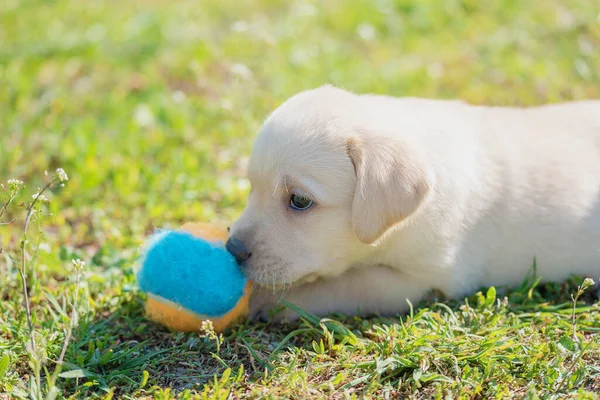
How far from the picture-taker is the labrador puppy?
3615 millimetres

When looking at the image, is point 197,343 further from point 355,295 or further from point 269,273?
point 355,295

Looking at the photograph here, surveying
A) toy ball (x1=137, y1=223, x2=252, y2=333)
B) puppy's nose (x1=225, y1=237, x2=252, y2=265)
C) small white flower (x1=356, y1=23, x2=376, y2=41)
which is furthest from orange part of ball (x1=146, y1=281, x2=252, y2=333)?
small white flower (x1=356, y1=23, x2=376, y2=41)

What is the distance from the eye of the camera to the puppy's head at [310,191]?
3549 mm

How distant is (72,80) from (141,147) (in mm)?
1493

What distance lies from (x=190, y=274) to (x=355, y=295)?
0.94 m

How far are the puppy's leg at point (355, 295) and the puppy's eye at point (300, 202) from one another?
0.50m

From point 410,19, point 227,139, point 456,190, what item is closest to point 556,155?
point 456,190

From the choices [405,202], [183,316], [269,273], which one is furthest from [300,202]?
[183,316]

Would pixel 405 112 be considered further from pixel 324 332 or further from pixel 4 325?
pixel 4 325

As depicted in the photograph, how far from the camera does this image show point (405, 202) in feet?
11.4

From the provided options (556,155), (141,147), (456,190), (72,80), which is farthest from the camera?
(72,80)

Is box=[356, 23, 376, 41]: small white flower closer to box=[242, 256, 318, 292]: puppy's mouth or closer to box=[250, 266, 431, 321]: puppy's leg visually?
box=[250, 266, 431, 321]: puppy's leg

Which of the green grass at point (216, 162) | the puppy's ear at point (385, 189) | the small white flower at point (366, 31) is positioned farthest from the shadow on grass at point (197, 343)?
the small white flower at point (366, 31)

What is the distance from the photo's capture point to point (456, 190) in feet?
12.7
